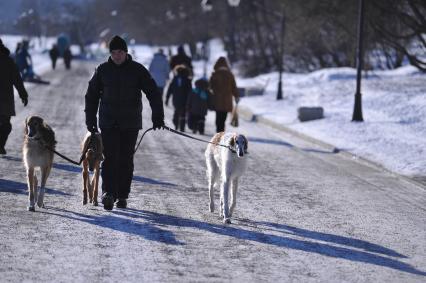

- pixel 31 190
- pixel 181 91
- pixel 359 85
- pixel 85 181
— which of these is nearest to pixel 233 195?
pixel 85 181

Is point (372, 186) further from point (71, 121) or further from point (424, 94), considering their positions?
point (424, 94)

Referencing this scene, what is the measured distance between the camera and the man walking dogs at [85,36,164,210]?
9.48 metres

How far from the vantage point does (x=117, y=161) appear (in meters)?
9.77

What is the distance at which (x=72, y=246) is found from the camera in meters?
7.88

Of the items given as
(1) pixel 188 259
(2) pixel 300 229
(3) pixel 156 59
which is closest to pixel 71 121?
(3) pixel 156 59

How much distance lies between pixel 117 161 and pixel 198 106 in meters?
10.2

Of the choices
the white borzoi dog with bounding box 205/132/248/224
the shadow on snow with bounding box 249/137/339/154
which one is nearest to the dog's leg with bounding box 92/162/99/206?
the white borzoi dog with bounding box 205/132/248/224

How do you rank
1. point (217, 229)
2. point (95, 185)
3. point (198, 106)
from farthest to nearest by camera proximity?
1. point (198, 106)
2. point (95, 185)
3. point (217, 229)

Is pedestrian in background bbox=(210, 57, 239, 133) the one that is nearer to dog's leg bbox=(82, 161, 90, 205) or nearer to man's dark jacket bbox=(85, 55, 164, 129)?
dog's leg bbox=(82, 161, 90, 205)

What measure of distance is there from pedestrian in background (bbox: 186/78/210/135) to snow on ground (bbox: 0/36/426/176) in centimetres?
257

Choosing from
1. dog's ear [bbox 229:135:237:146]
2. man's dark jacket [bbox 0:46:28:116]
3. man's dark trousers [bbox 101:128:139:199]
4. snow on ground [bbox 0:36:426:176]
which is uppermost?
man's dark jacket [bbox 0:46:28:116]

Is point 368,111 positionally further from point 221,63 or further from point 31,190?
point 31,190

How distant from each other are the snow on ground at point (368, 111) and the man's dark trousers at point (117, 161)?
20.1ft

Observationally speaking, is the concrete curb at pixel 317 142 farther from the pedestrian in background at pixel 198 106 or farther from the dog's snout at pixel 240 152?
the dog's snout at pixel 240 152
